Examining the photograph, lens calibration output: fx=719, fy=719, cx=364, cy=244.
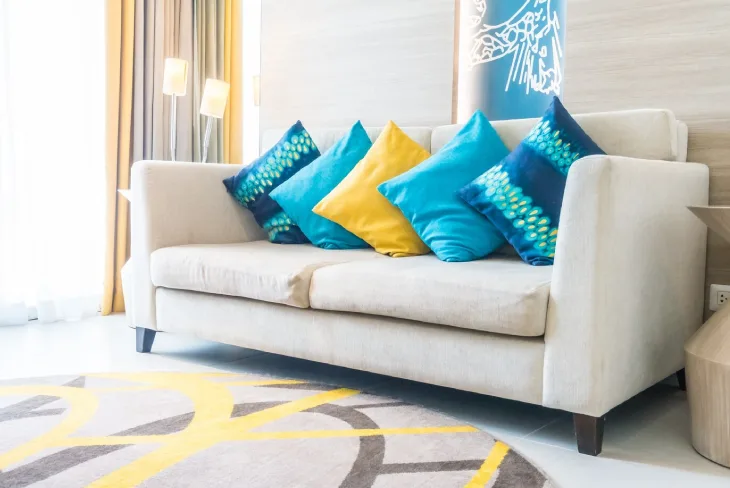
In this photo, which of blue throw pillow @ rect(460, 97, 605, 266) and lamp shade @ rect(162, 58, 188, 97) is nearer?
blue throw pillow @ rect(460, 97, 605, 266)

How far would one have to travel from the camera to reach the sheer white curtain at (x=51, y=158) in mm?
3436

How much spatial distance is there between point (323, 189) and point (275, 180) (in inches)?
10.5

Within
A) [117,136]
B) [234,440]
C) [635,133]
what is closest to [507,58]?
[635,133]

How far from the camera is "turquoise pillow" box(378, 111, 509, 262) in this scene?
7.55 ft

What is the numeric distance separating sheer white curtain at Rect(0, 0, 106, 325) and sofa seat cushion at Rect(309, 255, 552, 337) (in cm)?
196

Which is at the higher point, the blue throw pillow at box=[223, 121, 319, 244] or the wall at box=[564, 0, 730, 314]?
the wall at box=[564, 0, 730, 314]

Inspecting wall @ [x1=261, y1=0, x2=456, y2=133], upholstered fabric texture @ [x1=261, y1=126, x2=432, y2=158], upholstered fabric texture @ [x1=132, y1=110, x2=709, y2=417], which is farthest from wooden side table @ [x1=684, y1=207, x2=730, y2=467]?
wall @ [x1=261, y1=0, x2=456, y2=133]

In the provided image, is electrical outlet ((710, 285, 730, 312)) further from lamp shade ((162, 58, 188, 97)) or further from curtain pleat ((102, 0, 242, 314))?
curtain pleat ((102, 0, 242, 314))

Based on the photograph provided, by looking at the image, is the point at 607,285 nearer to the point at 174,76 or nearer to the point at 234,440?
the point at 234,440

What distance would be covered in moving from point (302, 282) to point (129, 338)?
1257 mm

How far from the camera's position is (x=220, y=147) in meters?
4.60

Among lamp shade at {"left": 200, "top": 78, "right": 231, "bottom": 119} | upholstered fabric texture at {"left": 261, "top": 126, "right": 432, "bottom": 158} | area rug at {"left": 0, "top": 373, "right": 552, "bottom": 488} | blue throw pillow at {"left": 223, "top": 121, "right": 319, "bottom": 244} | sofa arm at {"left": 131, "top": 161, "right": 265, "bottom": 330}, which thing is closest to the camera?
area rug at {"left": 0, "top": 373, "right": 552, "bottom": 488}

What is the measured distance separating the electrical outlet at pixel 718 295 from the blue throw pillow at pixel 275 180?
60.2 inches

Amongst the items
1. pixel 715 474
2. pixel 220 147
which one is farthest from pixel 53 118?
pixel 715 474
